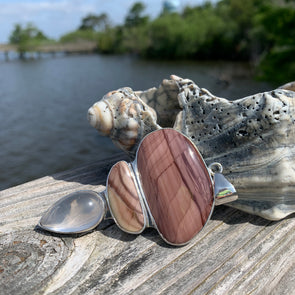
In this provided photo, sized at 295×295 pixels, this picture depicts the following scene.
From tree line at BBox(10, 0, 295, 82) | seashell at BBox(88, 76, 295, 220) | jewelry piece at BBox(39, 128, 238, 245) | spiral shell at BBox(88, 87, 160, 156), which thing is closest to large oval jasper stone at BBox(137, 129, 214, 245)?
jewelry piece at BBox(39, 128, 238, 245)

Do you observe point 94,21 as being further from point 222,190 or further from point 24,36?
point 222,190

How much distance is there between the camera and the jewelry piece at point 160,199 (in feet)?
5.80

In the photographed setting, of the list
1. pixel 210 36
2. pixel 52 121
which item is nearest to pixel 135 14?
pixel 210 36

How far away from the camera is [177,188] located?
1.80 meters

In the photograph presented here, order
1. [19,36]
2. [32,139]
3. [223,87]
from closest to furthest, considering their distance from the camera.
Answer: [32,139]
[223,87]
[19,36]

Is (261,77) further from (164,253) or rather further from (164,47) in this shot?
(164,47)

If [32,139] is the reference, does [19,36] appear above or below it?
above

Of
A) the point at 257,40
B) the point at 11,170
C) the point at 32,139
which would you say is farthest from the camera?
the point at 257,40

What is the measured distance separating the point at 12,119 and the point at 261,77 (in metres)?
10.0

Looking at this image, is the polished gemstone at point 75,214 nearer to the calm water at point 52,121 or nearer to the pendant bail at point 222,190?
the pendant bail at point 222,190

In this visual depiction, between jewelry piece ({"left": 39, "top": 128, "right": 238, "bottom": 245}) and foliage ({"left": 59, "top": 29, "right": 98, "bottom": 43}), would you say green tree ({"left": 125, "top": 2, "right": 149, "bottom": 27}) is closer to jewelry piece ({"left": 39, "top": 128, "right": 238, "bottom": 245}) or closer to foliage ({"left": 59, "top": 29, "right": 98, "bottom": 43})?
foliage ({"left": 59, "top": 29, "right": 98, "bottom": 43})

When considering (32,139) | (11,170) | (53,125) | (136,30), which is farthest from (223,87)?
(136,30)

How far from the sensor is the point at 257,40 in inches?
Result: 816

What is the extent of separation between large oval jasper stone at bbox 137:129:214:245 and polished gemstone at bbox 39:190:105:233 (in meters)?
0.30
